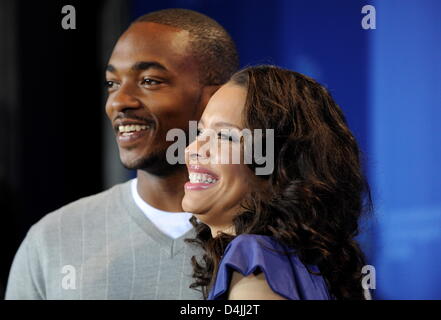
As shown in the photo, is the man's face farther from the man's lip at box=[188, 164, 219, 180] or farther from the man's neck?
the man's lip at box=[188, 164, 219, 180]

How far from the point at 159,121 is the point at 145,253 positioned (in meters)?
0.32

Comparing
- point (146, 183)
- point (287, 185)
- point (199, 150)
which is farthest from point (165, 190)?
point (287, 185)

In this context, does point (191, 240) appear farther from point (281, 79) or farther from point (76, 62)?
point (76, 62)

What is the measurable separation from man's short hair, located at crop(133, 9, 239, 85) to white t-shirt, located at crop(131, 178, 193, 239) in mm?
335

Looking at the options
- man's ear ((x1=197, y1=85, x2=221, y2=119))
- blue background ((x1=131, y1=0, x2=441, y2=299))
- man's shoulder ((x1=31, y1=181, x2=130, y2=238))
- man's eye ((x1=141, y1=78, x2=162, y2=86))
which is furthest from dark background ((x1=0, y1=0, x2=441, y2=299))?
man's shoulder ((x1=31, y1=181, x2=130, y2=238))

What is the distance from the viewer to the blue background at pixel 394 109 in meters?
1.89

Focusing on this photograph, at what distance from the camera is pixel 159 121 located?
5.98 ft

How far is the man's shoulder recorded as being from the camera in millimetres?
1932

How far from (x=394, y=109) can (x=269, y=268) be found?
0.84m

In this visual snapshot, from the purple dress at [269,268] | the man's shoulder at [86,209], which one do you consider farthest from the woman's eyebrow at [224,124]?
the man's shoulder at [86,209]

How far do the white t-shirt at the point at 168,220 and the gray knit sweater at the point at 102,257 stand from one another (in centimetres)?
1

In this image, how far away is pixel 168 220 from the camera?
1870 mm

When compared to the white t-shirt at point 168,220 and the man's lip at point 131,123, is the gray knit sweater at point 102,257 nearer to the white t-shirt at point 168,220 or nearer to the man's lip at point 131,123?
the white t-shirt at point 168,220
